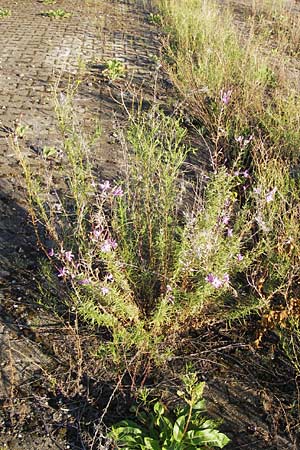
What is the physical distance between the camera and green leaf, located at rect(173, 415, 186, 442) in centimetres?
Result: 247

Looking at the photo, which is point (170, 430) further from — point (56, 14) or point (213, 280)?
point (56, 14)

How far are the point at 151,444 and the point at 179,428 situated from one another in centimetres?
17

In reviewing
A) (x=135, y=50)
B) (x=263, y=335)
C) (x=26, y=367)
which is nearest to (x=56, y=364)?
(x=26, y=367)

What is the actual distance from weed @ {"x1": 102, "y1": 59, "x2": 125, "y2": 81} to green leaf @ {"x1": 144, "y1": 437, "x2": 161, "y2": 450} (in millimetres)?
5287

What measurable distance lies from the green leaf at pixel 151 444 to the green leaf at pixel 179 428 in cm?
10

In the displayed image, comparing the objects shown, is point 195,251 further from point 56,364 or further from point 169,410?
point 56,364

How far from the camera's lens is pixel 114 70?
689cm

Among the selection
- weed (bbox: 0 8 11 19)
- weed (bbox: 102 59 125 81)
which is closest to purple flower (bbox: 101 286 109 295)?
weed (bbox: 102 59 125 81)

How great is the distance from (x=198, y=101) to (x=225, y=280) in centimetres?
357

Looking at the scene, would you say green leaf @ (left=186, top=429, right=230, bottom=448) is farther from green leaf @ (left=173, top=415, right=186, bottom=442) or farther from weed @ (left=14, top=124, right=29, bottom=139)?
weed @ (left=14, top=124, right=29, bottom=139)

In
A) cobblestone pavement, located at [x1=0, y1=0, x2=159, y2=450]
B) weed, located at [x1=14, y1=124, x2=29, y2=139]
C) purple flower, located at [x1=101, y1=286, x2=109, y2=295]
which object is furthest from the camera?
weed, located at [x1=14, y1=124, x2=29, y2=139]

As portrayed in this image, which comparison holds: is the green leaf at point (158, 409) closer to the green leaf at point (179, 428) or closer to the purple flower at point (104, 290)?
the green leaf at point (179, 428)

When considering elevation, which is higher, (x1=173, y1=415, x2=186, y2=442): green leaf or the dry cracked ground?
(x1=173, y1=415, x2=186, y2=442): green leaf

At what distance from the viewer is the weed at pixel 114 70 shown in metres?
6.76
